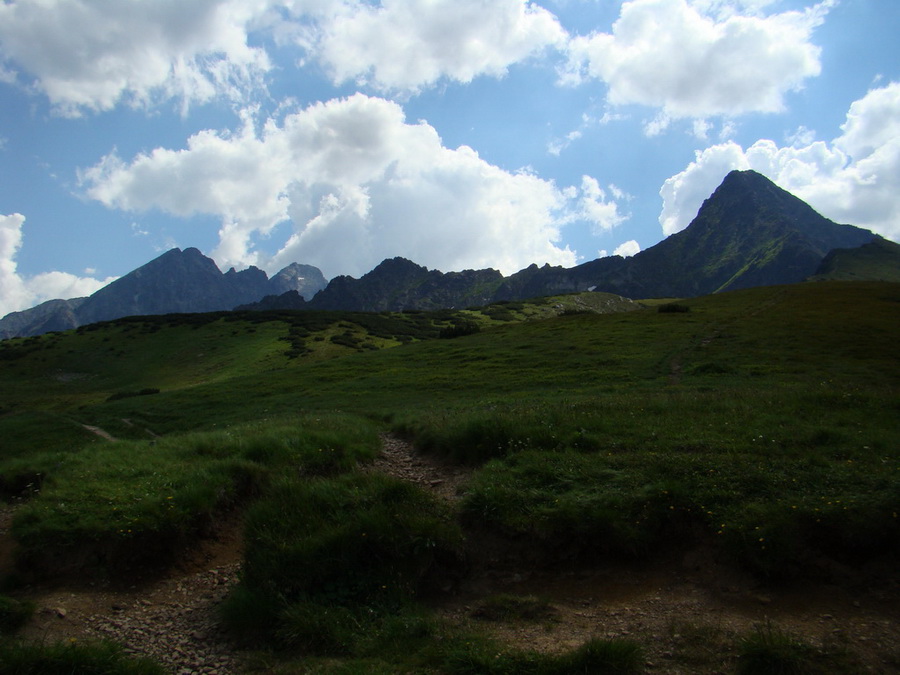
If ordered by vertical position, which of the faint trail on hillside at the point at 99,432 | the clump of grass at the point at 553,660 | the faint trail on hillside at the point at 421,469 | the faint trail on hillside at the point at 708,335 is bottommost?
the faint trail on hillside at the point at 99,432

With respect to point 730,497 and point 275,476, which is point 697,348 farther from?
point 275,476

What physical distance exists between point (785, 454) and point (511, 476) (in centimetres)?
625

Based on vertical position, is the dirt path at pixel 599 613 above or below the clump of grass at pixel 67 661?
below

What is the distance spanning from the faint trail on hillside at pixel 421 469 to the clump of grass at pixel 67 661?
633 cm

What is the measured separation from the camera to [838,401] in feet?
52.8

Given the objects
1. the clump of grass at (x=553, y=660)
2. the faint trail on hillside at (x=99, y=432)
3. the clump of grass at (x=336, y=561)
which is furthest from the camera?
the faint trail on hillside at (x=99, y=432)

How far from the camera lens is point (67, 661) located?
6504 mm

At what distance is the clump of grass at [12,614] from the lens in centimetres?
743

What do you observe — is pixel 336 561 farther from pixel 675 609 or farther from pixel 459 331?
pixel 459 331

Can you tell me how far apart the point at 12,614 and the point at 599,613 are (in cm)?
911

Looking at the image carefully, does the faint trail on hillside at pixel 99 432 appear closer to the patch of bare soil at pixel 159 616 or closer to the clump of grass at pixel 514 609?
the patch of bare soil at pixel 159 616

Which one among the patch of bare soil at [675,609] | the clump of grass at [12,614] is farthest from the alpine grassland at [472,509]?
the clump of grass at [12,614]

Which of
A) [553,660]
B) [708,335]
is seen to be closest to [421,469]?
[553,660]

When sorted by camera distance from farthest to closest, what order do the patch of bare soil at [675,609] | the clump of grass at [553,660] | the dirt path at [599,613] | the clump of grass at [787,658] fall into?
the dirt path at [599,613] < the patch of bare soil at [675,609] < the clump of grass at [553,660] < the clump of grass at [787,658]
